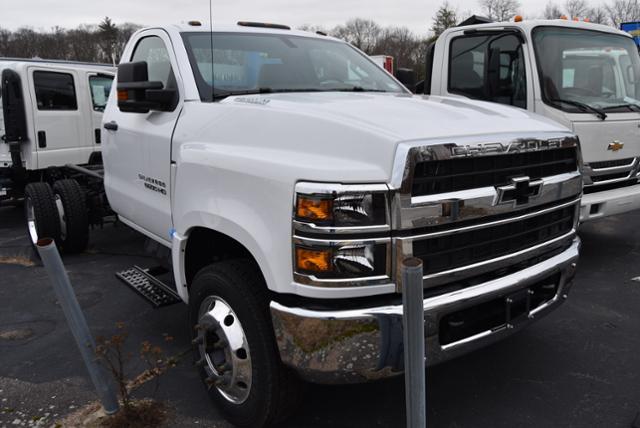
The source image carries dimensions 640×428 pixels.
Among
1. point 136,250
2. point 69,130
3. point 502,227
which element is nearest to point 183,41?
point 502,227

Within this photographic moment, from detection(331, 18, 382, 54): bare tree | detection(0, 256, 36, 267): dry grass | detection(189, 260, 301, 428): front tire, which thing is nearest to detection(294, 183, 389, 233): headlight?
detection(189, 260, 301, 428): front tire

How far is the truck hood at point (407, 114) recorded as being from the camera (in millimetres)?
2383

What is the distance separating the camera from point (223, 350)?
283 centimetres

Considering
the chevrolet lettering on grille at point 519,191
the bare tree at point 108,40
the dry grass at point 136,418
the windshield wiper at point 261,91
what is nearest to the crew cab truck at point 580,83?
the chevrolet lettering on grille at point 519,191

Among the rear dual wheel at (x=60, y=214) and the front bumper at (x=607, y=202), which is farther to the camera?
the rear dual wheel at (x=60, y=214)

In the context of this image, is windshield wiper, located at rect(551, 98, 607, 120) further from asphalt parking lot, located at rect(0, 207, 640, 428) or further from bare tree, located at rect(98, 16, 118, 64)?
bare tree, located at rect(98, 16, 118, 64)

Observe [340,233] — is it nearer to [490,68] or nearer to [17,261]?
[490,68]

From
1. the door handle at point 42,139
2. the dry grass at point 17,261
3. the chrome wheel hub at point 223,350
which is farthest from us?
the door handle at point 42,139

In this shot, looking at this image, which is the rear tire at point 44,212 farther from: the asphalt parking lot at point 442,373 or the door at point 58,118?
the door at point 58,118

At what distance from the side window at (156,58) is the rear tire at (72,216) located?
7.37 ft

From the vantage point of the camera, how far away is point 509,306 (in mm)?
2609

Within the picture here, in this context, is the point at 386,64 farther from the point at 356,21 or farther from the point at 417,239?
the point at 356,21

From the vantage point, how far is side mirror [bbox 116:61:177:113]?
3.26m

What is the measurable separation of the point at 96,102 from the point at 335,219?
7032 millimetres
